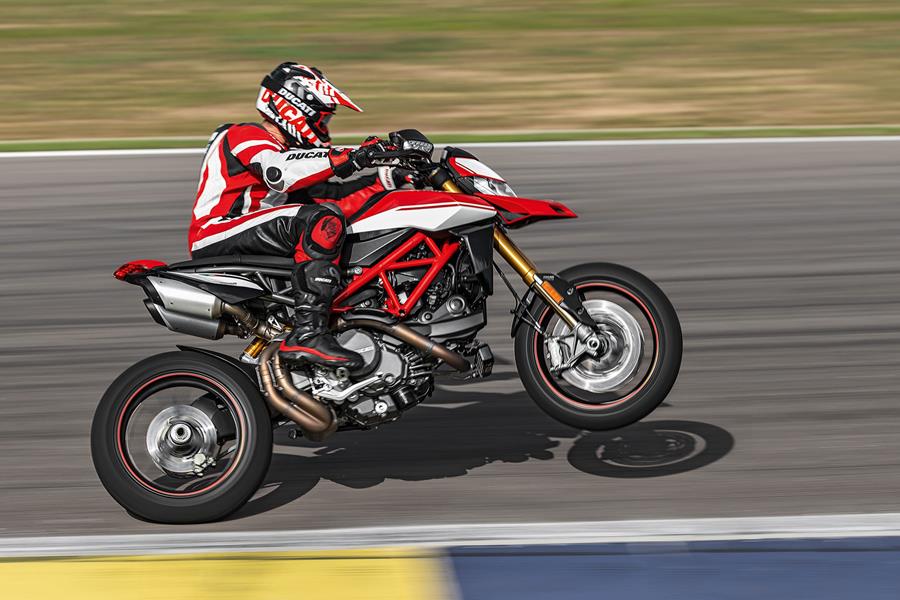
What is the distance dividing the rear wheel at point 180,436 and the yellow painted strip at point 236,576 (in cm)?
41

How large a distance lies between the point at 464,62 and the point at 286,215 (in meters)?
13.1

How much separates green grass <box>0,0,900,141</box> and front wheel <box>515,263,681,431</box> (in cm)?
823

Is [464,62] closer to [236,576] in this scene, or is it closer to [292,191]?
[292,191]

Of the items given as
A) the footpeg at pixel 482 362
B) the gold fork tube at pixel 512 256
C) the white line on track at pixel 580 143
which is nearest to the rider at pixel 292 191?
the footpeg at pixel 482 362

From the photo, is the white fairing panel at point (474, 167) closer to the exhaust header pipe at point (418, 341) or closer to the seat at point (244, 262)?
the exhaust header pipe at point (418, 341)

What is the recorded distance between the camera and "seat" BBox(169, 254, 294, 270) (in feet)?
20.0

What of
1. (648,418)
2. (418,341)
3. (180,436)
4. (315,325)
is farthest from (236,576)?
(648,418)

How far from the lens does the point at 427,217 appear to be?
5.96 m

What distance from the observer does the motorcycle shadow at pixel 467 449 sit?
634 centimetres

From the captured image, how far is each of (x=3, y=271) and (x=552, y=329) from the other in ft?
18.2

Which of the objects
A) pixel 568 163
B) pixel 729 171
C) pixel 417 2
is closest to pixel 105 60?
pixel 417 2

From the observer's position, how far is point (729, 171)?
12641 mm

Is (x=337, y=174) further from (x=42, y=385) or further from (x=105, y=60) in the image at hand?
(x=105, y=60)

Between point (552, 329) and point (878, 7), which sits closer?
point (552, 329)
